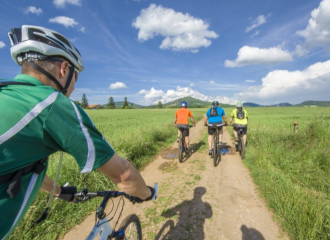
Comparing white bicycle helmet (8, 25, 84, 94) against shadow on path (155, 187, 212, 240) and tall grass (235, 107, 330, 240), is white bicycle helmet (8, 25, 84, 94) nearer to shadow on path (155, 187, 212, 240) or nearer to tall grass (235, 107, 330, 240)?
shadow on path (155, 187, 212, 240)

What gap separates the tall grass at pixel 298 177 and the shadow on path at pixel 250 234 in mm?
495

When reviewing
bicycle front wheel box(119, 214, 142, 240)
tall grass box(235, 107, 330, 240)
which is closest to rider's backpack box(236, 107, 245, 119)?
tall grass box(235, 107, 330, 240)

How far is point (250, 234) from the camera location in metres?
3.01

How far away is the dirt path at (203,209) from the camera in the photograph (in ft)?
9.90

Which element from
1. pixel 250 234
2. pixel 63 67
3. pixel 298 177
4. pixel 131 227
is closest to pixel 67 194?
pixel 131 227

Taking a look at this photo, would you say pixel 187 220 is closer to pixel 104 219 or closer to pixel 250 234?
pixel 250 234

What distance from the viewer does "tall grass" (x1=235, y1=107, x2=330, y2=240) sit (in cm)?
285

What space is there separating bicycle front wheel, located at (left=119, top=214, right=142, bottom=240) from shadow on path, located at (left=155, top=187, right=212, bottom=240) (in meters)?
0.64

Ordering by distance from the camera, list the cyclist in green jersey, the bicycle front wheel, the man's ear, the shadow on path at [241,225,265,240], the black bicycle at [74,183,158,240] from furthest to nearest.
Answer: the shadow on path at [241,225,265,240], the bicycle front wheel, the black bicycle at [74,183,158,240], the man's ear, the cyclist in green jersey

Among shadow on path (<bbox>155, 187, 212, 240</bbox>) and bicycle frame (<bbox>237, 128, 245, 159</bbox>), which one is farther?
bicycle frame (<bbox>237, 128, 245, 159</bbox>)

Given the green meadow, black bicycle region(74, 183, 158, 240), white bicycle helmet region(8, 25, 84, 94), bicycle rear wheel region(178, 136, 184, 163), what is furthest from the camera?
bicycle rear wheel region(178, 136, 184, 163)

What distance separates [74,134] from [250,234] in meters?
3.55

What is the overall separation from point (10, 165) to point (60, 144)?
24 cm

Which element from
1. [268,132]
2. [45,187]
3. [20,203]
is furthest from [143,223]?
[268,132]
